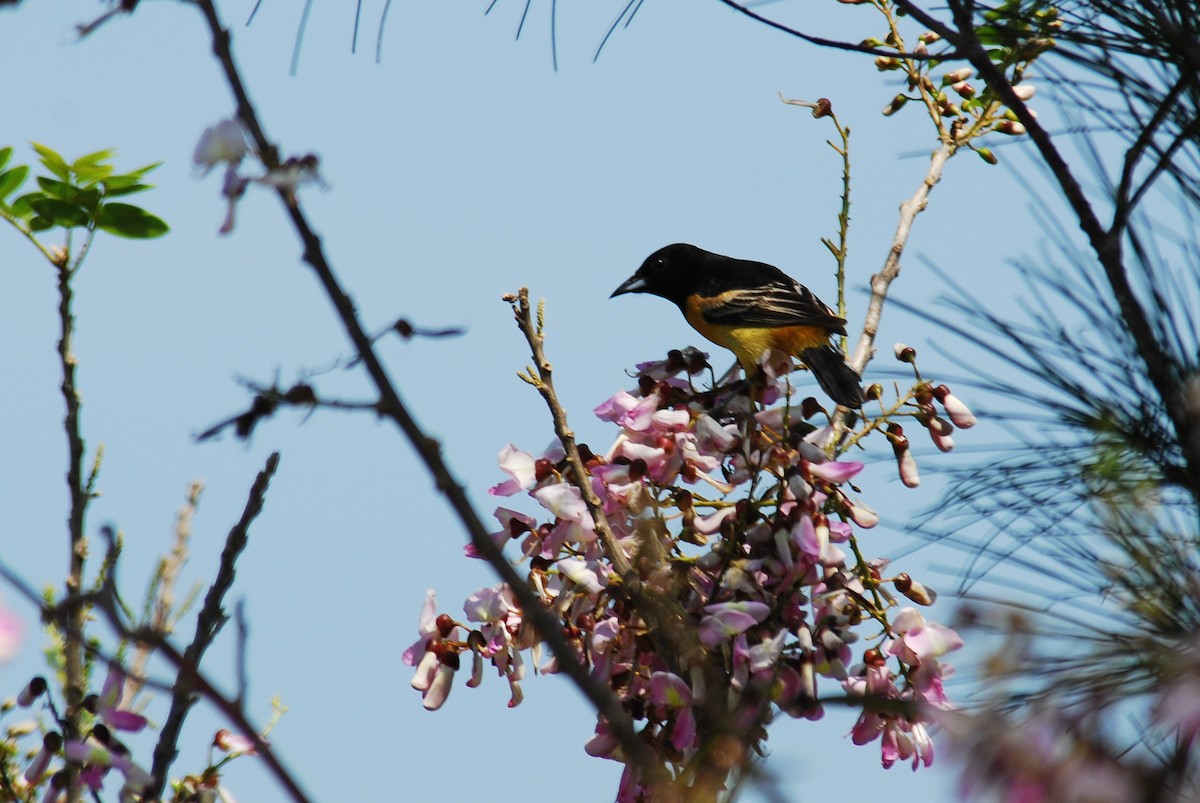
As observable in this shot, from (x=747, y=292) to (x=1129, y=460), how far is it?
3393mm

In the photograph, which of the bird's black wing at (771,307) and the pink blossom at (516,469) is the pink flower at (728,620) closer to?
the pink blossom at (516,469)

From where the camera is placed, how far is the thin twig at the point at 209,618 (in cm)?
156

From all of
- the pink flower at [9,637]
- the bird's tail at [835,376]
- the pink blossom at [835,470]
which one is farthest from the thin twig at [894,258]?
the pink flower at [9,637]

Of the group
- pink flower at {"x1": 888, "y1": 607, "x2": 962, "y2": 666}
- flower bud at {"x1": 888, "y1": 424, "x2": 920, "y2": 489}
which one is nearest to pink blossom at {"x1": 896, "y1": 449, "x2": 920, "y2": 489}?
flower bud at {"x1": 888, "y1": 424, "x2": 920, "y2": 489}

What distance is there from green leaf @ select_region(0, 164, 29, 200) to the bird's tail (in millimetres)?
2023

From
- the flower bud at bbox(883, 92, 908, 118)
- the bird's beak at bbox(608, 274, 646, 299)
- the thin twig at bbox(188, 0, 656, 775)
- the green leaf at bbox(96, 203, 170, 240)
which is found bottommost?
the thin twig at bbox(188, 0, 656, 775)

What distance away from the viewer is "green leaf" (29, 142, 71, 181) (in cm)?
319

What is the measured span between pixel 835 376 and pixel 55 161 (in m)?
2.06

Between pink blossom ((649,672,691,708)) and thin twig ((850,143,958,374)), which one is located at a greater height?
thin twig ((850,143,958,374))

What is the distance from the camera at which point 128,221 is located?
3.19 metres

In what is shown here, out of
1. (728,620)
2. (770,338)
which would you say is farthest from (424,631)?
(770,338)

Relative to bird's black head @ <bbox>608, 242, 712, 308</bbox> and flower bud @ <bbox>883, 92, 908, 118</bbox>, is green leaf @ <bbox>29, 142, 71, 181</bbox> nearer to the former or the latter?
flower bud @ <bbox>883, 92, 908, 118</bbox>

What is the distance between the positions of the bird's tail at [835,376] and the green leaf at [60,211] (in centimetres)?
183

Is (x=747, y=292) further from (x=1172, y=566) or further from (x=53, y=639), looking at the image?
(x=1172, y=566)
